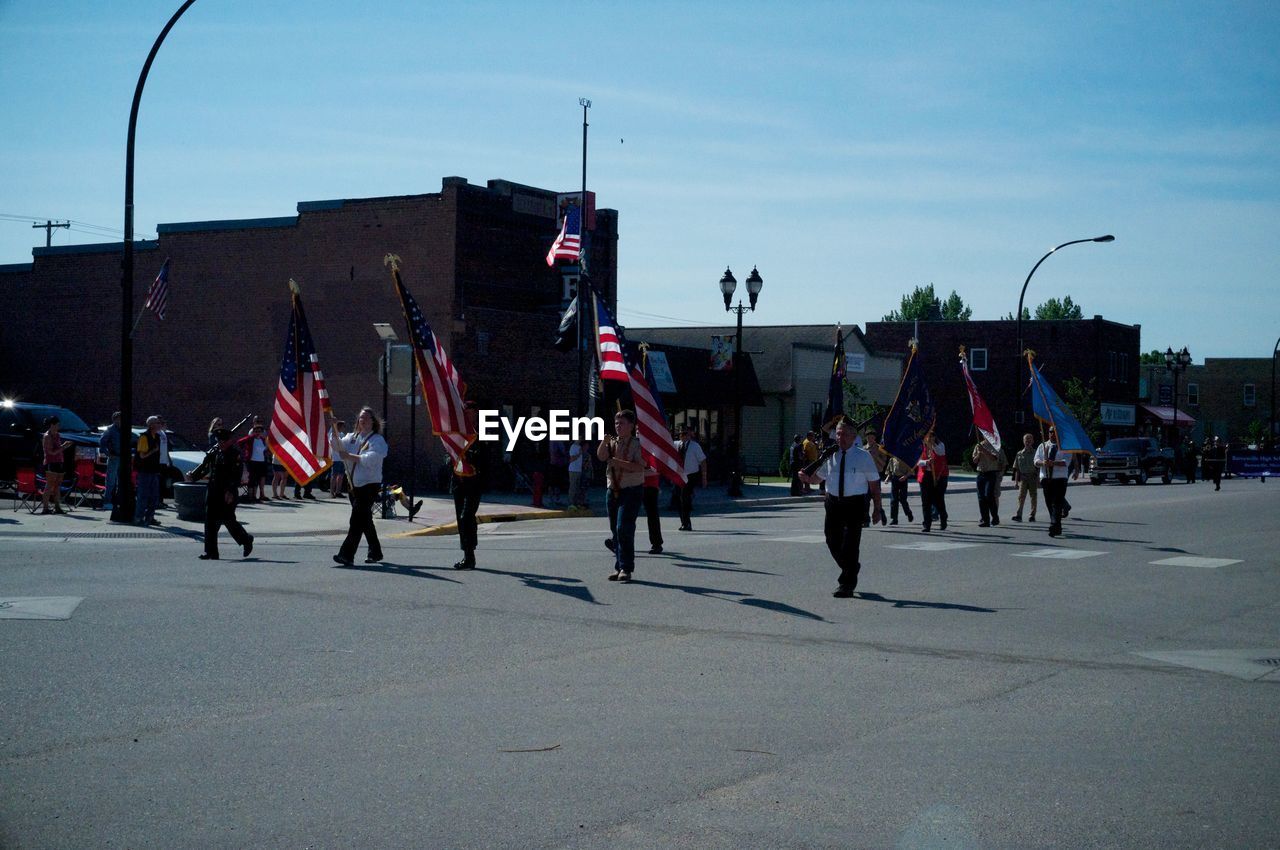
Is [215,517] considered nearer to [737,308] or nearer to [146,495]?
[146,495]

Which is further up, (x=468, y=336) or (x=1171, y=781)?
(x=468, y=336)

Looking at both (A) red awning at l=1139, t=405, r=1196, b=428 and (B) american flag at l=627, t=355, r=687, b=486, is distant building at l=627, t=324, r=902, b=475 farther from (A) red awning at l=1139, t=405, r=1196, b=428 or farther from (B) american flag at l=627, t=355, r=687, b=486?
(B) american flag at l=627, t=355, r=687, b=486

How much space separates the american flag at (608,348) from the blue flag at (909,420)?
5495 mm

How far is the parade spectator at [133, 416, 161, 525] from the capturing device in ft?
69.3

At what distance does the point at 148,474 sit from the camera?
21625 millimetres

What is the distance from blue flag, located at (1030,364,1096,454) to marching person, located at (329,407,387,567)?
1284cm

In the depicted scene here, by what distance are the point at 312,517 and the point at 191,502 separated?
3.13 metres

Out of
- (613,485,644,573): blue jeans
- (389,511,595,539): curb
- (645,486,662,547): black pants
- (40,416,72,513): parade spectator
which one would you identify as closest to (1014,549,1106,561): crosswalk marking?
(645,486,662,547): black pants

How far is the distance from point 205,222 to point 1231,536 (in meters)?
29.7

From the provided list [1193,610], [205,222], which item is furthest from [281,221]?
[1193,610]

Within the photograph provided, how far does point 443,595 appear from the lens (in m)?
13.3

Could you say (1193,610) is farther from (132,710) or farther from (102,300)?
(102,300)

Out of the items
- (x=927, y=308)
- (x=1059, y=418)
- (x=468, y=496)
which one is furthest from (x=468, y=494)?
(x=927, y=308)

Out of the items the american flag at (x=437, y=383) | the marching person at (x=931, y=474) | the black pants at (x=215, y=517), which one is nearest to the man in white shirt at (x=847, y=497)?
the american flag at (x=437, y=383)
